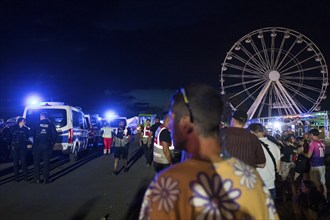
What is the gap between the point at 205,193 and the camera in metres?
1.54

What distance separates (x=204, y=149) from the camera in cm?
167

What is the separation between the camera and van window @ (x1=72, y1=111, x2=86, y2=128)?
45.2 feet

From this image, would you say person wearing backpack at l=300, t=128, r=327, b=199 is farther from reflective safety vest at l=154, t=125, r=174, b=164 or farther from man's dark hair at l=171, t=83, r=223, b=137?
man's dark hair at l=171, t=83, r=223, b=137

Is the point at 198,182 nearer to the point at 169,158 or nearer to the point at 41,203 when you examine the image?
the point at 169,158

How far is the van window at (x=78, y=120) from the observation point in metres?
13.8

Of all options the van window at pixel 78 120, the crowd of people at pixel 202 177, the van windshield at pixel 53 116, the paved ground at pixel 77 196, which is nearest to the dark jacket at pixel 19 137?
the paved ground at pixel 77 196

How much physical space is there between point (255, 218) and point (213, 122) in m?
0.50

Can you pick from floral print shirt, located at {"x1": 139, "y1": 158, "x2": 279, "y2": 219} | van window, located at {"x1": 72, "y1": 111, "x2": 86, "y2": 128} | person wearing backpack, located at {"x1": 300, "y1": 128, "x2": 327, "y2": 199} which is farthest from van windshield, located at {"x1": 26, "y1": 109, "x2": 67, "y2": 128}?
floral print shirt, located at {"x1": 139, "y1": 158, "x2": 279, "y2": 219}

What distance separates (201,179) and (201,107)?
1.19 ft

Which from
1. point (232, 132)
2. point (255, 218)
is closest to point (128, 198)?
point (232, 132)

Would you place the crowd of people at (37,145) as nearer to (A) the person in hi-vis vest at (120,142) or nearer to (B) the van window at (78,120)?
(A) the person in hi-vis vest at (120,142)

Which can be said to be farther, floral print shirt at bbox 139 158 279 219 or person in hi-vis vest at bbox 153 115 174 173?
person in hi-vis vest at bbox 153 115 174 173

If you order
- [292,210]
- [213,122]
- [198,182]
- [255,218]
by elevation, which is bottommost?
[292,210]

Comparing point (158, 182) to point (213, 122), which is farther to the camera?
point (213, 122)
